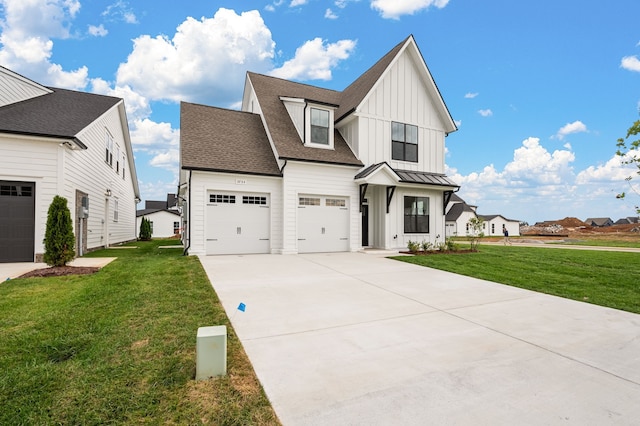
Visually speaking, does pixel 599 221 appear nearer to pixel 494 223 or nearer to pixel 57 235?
pixel 494 223

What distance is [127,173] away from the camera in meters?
22.2

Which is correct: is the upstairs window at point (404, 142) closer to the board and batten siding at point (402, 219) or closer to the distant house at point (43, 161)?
the board and batten siding at point (402, 219)

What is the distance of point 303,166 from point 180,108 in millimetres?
7043

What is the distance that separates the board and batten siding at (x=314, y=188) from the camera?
13.1 metres

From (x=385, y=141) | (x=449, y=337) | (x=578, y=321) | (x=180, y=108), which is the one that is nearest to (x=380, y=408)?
(x=449, y=337)

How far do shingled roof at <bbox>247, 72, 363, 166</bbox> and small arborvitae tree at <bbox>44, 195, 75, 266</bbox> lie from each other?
23.6 feet

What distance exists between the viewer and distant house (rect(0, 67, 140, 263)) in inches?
394

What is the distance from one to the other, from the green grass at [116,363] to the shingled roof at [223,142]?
7.29 m

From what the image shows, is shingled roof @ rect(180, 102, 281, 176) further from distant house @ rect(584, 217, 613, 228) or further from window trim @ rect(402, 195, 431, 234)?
distant house @ rect(584, 217, 613, 228)

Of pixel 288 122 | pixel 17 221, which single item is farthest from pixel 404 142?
pixel 17 221

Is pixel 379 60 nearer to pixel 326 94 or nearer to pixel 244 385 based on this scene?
pixel 326 94

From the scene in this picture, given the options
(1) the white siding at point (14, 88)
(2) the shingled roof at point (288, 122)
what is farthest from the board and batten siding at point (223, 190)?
(1) the white siding at point (14, 88)

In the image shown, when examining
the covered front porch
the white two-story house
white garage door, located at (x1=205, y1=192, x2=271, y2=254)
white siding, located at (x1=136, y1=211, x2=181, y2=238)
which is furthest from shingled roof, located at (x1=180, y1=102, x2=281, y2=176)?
white siding, located at (x1=136, y1=211, x2=181, y2=238)

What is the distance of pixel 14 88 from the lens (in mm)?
11469
